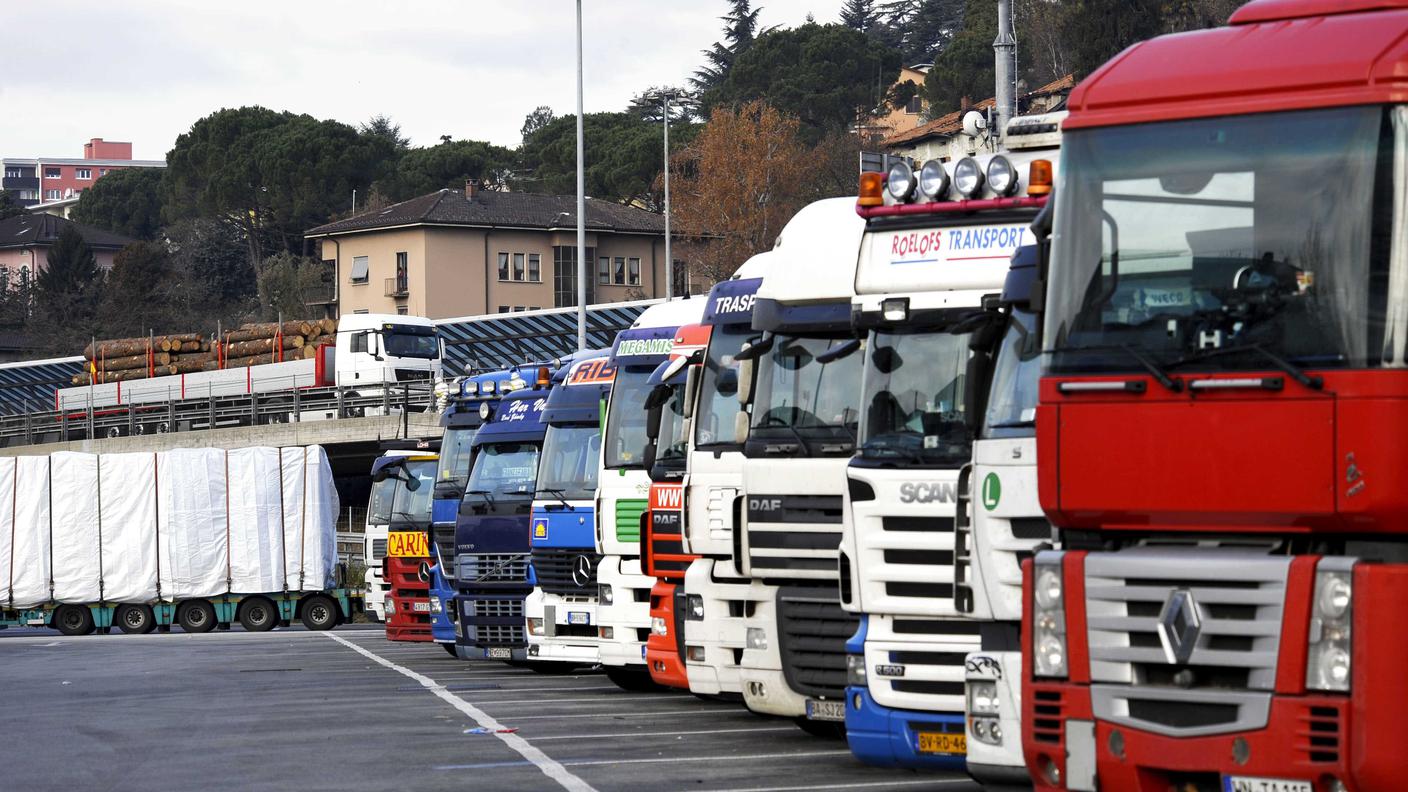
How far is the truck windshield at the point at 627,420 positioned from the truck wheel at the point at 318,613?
22663 mm

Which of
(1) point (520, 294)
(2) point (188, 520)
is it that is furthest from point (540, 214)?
(2) point (188, 520)

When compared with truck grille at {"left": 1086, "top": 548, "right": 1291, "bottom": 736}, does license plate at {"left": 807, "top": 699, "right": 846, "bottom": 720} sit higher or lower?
lower

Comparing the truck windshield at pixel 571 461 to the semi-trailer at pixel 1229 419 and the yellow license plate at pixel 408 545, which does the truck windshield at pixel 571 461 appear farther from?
the semi-trailer at pixel 1229 419

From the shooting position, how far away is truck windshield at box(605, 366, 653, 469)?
55.0 ft

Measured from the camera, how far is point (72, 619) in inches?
1502

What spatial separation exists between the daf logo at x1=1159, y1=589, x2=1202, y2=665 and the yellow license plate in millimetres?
19602

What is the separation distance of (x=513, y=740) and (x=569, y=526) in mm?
4742

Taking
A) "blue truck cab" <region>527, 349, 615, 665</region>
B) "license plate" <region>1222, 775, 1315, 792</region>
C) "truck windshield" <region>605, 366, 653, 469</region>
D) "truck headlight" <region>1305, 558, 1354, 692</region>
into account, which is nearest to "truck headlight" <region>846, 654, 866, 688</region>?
"license plate" <region>1222, 775, 1315, 792</region>

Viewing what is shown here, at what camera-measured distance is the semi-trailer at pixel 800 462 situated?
472 inches

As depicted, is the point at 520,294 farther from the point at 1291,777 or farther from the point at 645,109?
the point at 1291,777

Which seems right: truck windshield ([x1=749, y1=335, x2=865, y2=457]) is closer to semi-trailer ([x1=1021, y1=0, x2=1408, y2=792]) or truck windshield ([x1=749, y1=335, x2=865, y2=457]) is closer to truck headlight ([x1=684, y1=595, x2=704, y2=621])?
truck headlight ([x1=684, y1=595, x2=704, y2=621])

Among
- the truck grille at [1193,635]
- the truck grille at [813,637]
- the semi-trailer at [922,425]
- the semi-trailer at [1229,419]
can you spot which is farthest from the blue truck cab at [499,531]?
the truck grille at [1193,635]

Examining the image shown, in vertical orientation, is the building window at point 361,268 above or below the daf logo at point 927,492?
above

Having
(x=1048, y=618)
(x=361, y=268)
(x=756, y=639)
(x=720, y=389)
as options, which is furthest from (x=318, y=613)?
(x=361, y=268)
